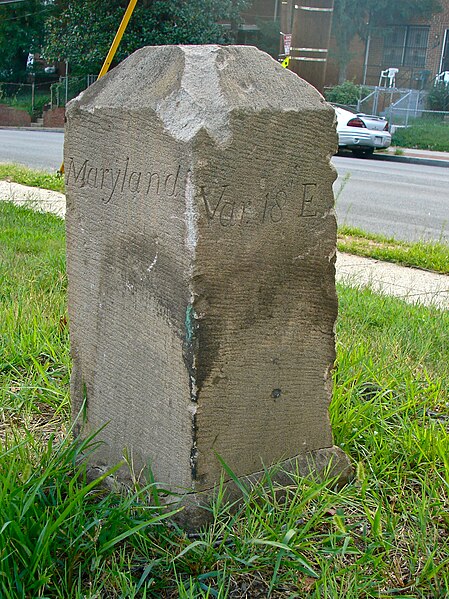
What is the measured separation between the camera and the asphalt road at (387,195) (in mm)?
9422

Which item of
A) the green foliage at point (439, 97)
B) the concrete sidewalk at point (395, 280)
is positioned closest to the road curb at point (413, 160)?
the green foliage at point (439, 97)

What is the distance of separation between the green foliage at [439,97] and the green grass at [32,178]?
2410 centimetres

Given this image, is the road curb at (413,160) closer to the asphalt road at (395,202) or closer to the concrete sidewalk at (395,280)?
the asphalt road at (395,202)

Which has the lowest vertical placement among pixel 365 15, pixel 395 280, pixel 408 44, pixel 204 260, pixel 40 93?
pixel 395 280

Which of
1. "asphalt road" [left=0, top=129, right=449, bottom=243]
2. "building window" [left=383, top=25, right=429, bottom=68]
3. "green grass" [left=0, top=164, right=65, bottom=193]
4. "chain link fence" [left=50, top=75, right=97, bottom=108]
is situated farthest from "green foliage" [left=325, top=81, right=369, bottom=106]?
"green grass" [left=0, top=164, right=65, bottom=193]

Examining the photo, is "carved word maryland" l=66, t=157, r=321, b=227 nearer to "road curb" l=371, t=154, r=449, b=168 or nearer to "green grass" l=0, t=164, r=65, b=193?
"green grass" l=0, t=164, r=65, b=193

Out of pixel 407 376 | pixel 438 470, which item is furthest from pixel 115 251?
pixel 407 376

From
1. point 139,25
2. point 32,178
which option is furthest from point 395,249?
point 139,25

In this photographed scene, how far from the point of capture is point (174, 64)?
2.48 m

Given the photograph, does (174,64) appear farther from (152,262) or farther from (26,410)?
(26,410)

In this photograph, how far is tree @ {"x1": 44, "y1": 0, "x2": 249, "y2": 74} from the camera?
85.6 feet

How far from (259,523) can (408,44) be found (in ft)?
123

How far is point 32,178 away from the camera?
11219mm

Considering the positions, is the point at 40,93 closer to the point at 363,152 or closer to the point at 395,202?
the point at 363,152
